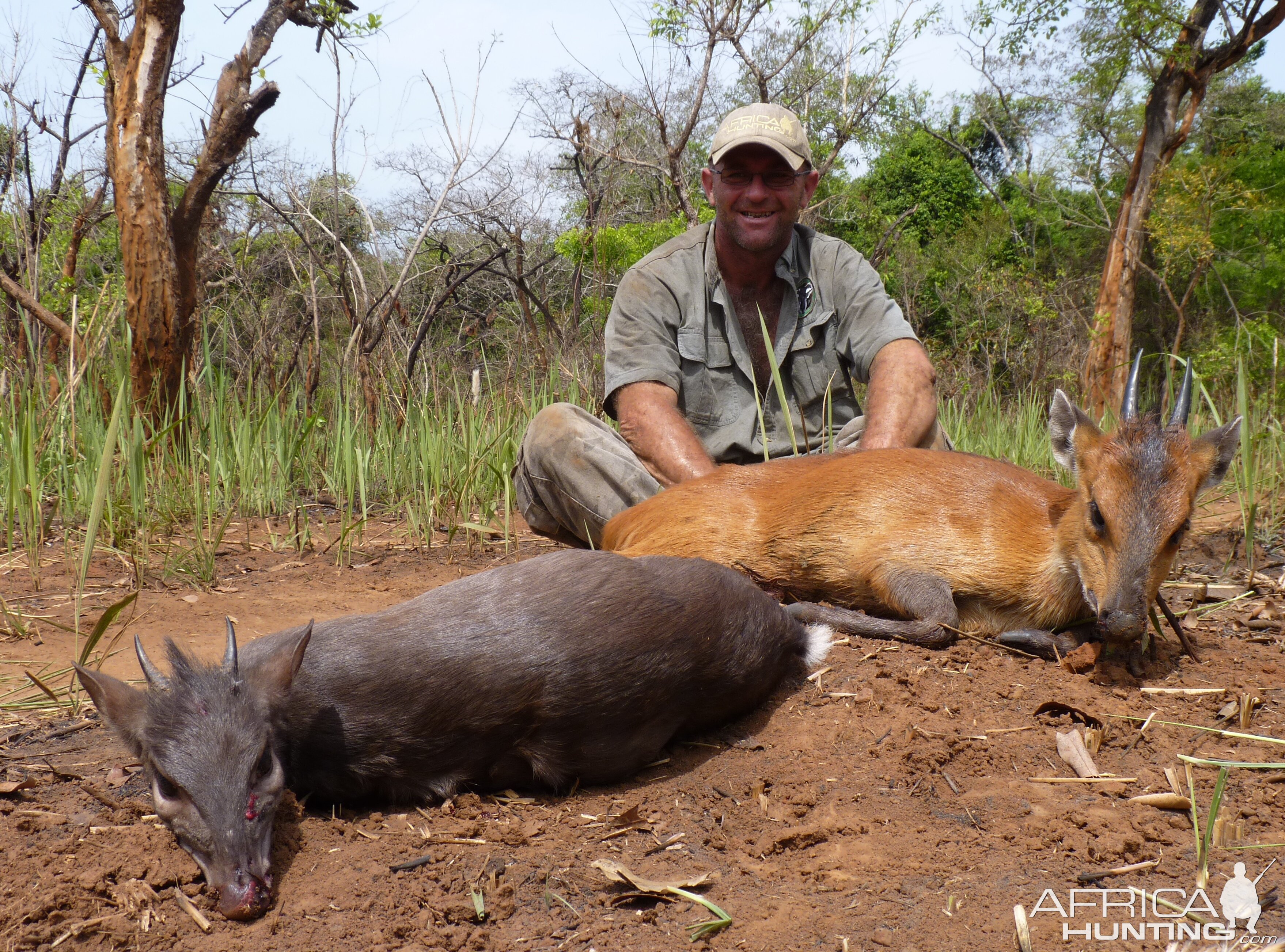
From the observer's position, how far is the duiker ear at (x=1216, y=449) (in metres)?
3.27

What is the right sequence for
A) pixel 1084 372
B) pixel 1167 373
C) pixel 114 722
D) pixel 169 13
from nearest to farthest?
pixel 114 722 < pixel 1167 373 < pixel 169 13 < pixel 1084 372

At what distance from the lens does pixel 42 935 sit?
1976mm

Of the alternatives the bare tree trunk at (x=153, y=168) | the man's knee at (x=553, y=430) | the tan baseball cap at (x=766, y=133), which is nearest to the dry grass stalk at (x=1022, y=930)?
the man's knee at (x=553, y=430)

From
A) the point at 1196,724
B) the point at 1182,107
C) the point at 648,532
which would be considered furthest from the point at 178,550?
the point at 1182,107

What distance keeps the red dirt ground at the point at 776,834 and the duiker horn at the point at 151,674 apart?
0.36 metres

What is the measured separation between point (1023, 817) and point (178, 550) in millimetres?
4063

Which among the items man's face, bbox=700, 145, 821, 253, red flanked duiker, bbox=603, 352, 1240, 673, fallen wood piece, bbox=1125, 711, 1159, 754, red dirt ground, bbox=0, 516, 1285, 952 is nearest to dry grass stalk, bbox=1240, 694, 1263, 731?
red dirt ground, bbox=0, 516, 1285, 952

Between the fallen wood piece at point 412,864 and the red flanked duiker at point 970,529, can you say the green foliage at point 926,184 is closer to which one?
the red flanked duiker at point 970,529

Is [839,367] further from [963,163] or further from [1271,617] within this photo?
[963,163]

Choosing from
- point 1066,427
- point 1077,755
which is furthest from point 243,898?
point 1066,427

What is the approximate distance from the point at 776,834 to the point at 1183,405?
2132mm

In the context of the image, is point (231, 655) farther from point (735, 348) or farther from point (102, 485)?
point (735, 348)

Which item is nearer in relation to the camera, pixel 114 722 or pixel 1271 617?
pixel 114 722

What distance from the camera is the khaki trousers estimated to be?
4887 mm
